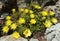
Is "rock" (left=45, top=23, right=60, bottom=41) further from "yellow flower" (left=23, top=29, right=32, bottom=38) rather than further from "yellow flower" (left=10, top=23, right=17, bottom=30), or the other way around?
"yellow flower" (left=10, top=23, right=17, bottom=30)

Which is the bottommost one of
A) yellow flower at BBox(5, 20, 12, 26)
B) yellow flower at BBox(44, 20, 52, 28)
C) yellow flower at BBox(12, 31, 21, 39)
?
yellow flower at BBox(12, 31, 21, 39)

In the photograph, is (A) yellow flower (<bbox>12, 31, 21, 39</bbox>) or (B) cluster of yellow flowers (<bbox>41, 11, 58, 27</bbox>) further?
(B) cluster of yellow flowers (<bbox>41, 11, 58, 27</bbox>)

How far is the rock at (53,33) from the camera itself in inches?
201

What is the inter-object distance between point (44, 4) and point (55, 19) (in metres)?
0.71

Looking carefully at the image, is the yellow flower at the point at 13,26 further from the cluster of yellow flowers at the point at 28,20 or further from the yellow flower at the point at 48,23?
A: the yellow flower at the point at 48,23

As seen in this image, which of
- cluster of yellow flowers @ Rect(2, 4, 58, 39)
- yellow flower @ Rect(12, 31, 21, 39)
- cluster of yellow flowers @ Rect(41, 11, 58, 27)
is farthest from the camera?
cluster of yellow flowers @ Rect(41, 11, 58, 27)

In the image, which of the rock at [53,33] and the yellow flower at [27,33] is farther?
the yellow flower at [27,33]

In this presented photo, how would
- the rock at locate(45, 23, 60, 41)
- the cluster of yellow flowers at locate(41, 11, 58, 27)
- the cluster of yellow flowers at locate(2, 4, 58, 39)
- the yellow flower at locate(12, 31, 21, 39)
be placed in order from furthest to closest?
the cluster of yellow flowers at locate(41, 11, 58, 27)
the cluster of yellow flowers at locate(2, 4, 58, 39)
the yellow flower at locate(12, 31, 21, 39)
the rock at locate(45, 23, 60, 41)

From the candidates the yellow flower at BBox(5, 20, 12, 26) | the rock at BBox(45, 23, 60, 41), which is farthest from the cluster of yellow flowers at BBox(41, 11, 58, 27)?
the yellow flower at BBox(5, 20, 12, 26)

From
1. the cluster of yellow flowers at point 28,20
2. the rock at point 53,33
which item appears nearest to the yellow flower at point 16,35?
the cluster of yellow flowers at point 28,20

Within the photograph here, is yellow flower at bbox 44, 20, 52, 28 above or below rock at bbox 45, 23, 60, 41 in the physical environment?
above

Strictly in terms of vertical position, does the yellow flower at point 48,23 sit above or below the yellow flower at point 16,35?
above

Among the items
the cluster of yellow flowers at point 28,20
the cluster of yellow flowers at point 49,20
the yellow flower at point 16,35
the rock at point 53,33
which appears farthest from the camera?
the cluster of yellow flowers at point 49,20

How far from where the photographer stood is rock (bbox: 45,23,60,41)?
16.7 ft
